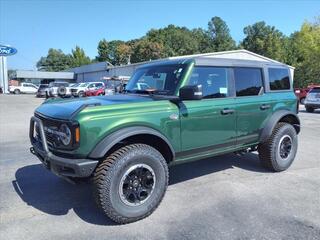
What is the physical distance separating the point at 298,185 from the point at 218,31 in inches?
3610

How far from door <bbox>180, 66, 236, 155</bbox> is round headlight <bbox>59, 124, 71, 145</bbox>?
1.53m

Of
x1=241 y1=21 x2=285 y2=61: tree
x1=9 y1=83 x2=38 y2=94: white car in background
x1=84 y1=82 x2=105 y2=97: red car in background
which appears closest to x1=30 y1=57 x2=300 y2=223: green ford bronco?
x1=84 y1=82 x2=105 y2=97: red car in background

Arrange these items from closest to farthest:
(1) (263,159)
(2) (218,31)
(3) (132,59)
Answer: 1. (1) (263,159)
2. (3) (132,59)
3. (2) (218,31)

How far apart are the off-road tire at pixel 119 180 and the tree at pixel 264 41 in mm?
54211

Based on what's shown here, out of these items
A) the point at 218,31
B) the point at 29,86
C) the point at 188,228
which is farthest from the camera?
the point at 218,31

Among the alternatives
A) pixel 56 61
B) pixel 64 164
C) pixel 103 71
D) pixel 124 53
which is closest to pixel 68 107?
pixel 64 164

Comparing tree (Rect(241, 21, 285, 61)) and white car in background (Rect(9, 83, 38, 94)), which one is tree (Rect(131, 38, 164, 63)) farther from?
white car in background (Rect(9, 83, 38, 94))

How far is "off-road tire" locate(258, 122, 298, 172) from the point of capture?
20.3 ft

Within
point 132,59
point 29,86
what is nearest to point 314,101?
point 29,86

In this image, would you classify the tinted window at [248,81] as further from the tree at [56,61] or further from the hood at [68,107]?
the tree at [56,61]

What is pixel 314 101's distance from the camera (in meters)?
19.7

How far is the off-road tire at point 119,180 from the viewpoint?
4.07 meters

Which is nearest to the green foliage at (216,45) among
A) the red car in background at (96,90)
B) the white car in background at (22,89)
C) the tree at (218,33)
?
the tree at (218,33)

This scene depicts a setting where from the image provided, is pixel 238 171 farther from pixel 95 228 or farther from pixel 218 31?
pixel 218 31
